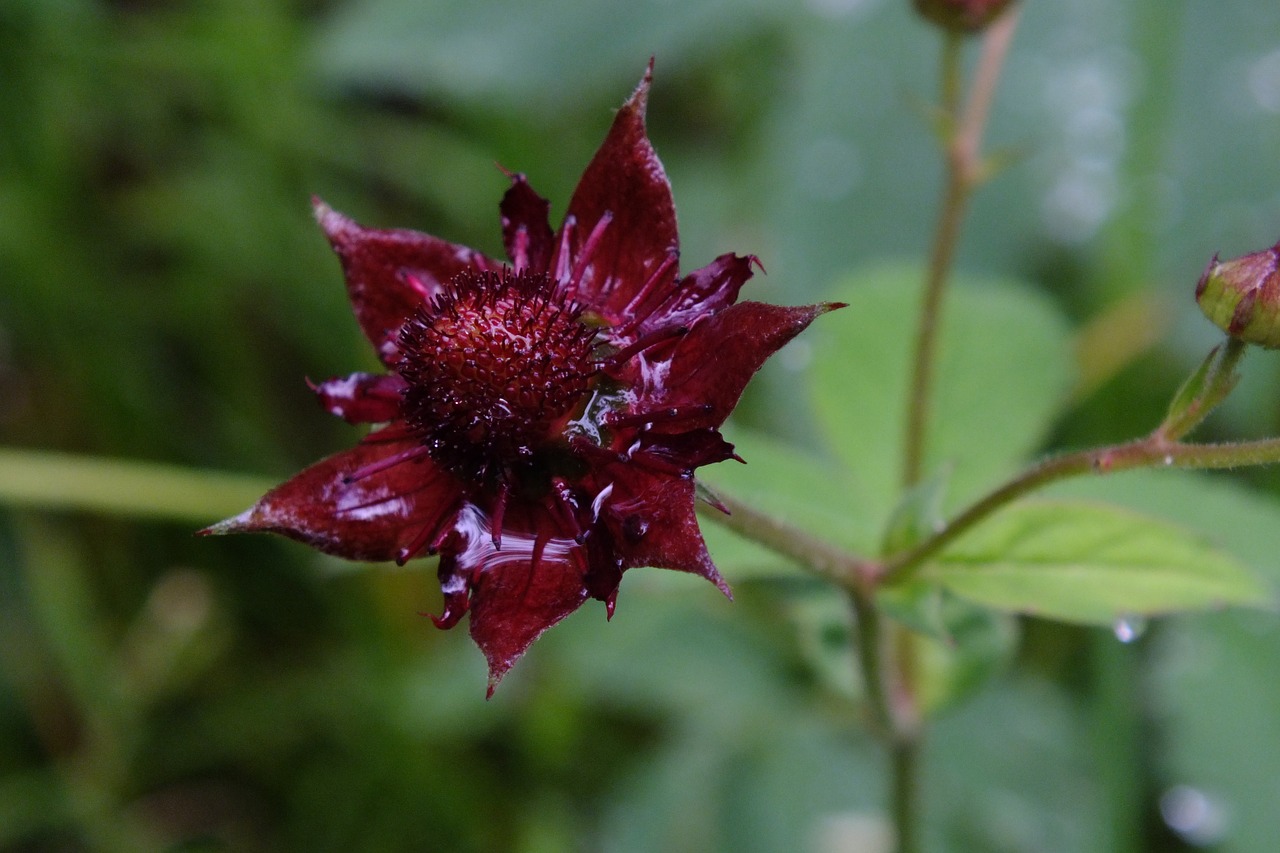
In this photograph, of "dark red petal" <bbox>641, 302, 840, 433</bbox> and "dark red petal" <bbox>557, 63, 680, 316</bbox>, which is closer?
"dark red petal" <bbox>641, 302, 840, 433</bbox>

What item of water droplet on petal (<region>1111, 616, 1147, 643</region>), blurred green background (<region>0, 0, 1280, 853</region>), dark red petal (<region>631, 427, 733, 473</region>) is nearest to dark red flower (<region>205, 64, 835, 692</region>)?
dark red petal (<region>631, 427, 733, 473</region>)

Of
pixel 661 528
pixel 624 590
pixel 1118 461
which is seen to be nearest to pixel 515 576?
pixel 661 528

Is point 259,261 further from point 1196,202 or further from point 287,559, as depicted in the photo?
point 1196,202

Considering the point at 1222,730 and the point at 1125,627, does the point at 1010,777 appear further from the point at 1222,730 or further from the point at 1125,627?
the point at 1125,627

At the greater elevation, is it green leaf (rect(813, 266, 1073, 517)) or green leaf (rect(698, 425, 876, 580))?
green leaf (rect(813, 266, 1073, 517))

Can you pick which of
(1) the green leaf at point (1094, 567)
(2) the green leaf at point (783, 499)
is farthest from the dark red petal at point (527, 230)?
(1) the green leaf at point (1094, 567)

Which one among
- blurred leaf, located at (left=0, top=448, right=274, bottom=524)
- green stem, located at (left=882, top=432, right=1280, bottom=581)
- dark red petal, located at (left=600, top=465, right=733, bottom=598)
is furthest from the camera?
blurred leaf, located at (left=0, top=448, right=274, bottom=524)

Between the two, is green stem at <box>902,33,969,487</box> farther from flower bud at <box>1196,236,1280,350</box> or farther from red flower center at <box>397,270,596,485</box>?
red flower center at <box>397,270,596,485</box>
